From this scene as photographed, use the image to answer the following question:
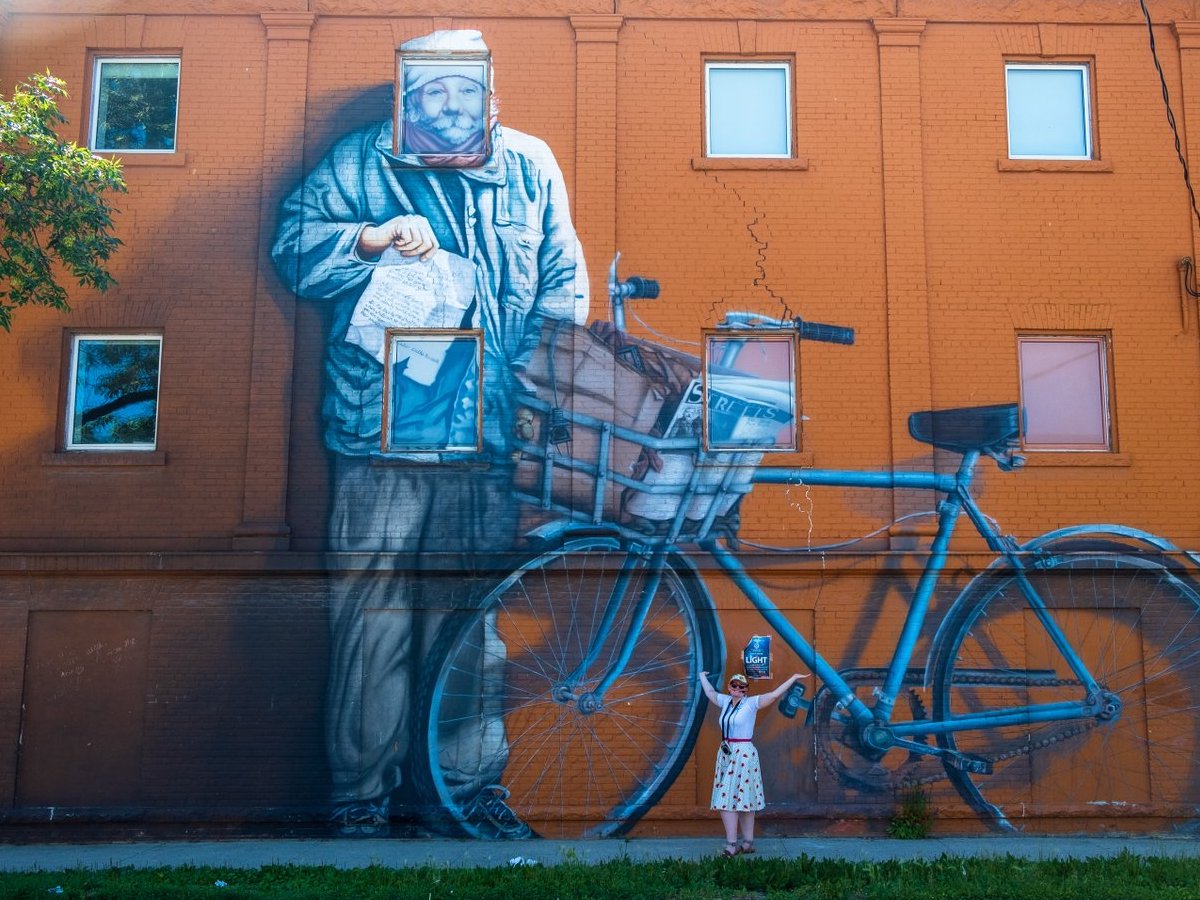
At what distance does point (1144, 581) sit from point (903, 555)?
90.0 inches

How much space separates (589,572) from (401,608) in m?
1.76

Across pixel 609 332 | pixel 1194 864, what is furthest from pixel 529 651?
pixel 1194 864

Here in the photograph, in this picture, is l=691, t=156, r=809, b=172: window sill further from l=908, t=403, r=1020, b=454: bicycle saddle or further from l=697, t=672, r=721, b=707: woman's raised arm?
l=697, t=672, r=721, b=707: woman's raised arm

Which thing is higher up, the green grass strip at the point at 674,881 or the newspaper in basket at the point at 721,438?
the newspaper in basket at the point at 721,438

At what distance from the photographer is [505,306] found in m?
11.6

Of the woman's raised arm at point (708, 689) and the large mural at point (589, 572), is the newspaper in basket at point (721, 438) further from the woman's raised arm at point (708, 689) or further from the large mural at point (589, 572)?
the woman's raised arm at point (708, 689)

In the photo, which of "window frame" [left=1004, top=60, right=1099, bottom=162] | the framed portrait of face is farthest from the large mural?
"window frame" [left=1004, top=60, right=1099, bottom=162]

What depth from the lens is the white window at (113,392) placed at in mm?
11570

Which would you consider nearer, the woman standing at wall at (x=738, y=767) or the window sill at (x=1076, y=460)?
the woman standing at wall at (x=738, y=767)

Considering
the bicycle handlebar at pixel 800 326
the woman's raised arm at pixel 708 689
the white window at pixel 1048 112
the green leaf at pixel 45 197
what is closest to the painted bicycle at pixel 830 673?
the woman's raised arm at pixel 708 689

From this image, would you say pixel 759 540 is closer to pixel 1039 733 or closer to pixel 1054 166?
pixel 1039 733

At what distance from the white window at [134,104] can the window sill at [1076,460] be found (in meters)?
8.86

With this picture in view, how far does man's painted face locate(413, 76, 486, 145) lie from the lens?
11.9m

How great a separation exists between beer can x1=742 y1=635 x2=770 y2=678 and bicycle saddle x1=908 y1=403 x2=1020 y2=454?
2.44 m
